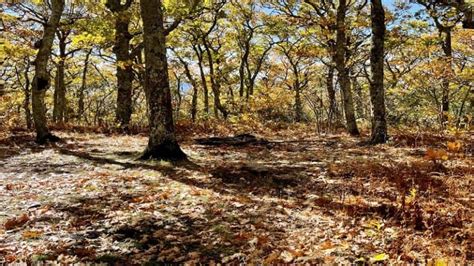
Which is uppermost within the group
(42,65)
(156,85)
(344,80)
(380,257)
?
(42,65)

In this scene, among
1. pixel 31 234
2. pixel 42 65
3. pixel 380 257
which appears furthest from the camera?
pixel 42 65

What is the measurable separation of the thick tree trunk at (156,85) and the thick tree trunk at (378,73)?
19.9 ft

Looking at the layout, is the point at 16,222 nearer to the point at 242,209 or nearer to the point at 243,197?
the point at 242,209

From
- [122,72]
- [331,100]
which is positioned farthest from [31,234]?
[331,100]

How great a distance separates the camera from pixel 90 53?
3219cm

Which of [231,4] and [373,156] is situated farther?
[231,4]

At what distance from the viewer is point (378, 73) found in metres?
11.9

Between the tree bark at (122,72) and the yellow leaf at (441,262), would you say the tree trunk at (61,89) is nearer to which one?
the tree bark at (122,72)

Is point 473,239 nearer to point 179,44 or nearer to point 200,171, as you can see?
point 200,171

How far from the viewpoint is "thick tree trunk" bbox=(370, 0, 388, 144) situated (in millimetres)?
11828

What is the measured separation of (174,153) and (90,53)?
83.3 feet

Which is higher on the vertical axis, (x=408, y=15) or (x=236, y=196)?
(x=408, y=15)

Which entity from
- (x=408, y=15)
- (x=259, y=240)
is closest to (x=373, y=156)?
(x=259, y=240)

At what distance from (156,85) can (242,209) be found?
4455 millimetres
